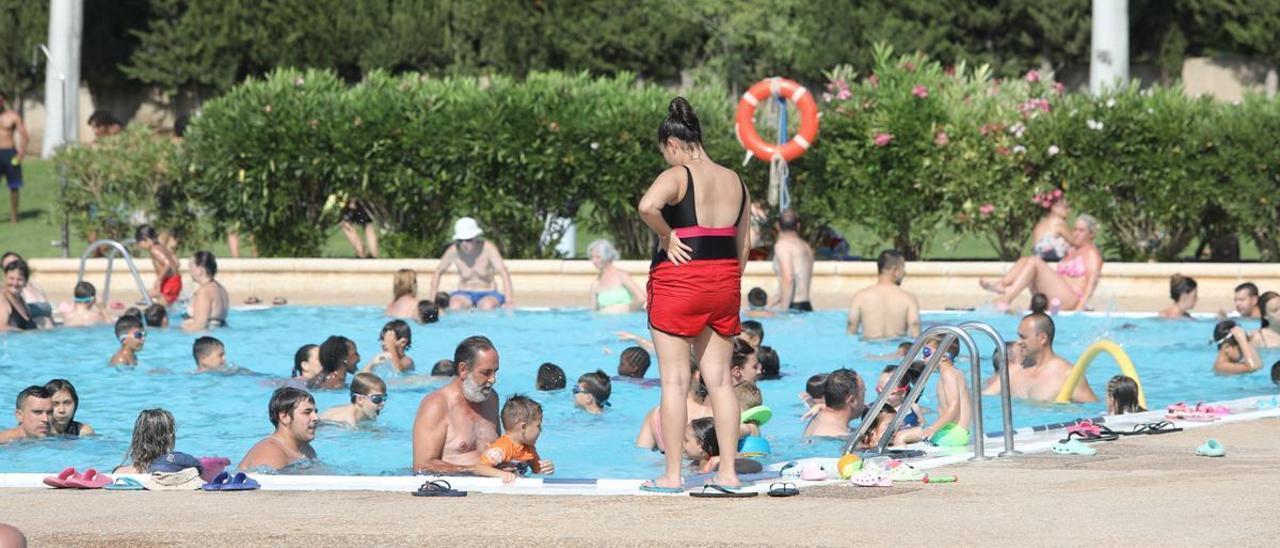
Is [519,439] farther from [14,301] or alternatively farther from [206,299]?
[14,301]

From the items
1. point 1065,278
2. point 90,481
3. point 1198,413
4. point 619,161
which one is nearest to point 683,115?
point 90,481

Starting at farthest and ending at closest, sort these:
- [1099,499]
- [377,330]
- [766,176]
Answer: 1. [766,176]
2. [377,330]
3. [1099,499]

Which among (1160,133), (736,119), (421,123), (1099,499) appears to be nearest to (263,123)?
(421,123)

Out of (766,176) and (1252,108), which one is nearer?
(1252,108)

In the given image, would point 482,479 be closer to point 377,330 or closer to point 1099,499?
point 1099,499

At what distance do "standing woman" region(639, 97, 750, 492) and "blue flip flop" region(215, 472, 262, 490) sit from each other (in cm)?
175

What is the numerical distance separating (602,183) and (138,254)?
5213 millimetres

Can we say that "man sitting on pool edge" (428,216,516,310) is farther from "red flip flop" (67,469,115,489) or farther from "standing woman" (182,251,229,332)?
"red flip flop" (67,469,115,489)

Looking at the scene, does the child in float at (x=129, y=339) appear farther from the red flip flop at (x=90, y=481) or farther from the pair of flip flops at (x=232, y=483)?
the pair of flip flops at (x=232, y=483)

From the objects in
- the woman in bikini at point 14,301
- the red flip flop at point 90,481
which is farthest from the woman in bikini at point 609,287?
the red flip flop at point 90,481

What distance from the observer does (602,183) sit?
21.1 meters

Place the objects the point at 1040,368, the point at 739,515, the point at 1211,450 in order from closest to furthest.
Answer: the point at 739,515 < the point at 1211,450 < the point at 1040,368

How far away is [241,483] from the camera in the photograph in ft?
27.2

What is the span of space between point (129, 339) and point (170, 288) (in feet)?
10.5
